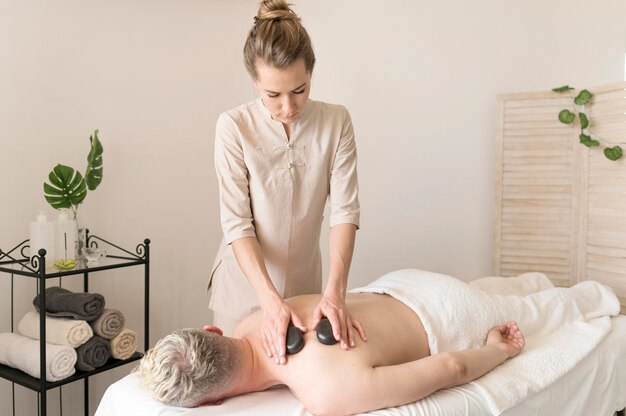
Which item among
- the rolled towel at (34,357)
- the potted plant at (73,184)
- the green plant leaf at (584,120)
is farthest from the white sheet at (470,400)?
the green plant leaf at (584,120)

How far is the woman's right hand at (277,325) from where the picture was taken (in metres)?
1.51

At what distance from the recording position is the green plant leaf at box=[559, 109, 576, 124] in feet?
9.41

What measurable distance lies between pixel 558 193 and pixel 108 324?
6.89ft

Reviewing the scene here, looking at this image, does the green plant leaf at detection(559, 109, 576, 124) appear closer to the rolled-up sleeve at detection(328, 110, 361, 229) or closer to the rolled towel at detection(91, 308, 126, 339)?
the rolled-up sleeve at detection(328, 110, 361, 229)

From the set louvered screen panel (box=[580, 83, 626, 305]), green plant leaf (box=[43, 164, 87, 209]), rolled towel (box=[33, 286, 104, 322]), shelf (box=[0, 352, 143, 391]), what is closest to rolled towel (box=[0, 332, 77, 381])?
shelf (box=[0, 352, 143, 391])

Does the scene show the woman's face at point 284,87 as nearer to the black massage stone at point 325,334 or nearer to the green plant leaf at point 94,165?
the black massage stone at point 325,334

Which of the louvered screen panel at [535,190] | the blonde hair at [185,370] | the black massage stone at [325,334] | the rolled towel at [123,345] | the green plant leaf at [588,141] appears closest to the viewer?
the blonde hair at [185,370]

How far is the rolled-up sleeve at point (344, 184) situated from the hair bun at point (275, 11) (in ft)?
1.26

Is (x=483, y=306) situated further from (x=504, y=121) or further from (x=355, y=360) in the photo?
(x=504, y=121)

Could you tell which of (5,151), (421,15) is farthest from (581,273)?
(5,151)

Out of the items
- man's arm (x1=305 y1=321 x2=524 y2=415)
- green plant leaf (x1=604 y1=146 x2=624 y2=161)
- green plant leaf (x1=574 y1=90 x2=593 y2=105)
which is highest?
green plant leaf (x1=574 y1=90 x2=593 y2=105)

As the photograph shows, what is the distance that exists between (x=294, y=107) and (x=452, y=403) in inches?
33.2

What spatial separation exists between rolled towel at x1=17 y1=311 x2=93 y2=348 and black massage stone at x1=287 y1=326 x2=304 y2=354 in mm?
1001

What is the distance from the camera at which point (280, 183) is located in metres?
1.81
